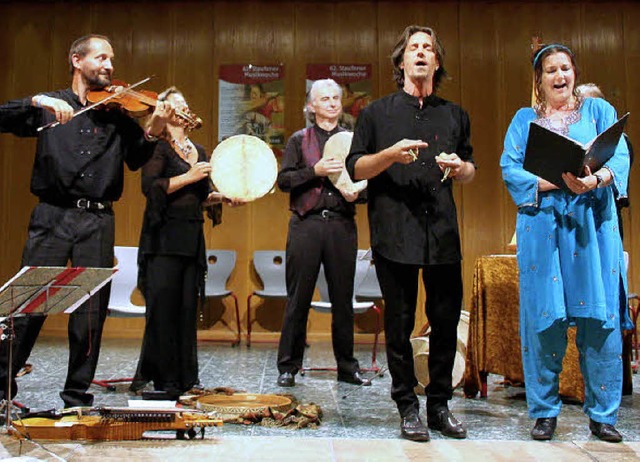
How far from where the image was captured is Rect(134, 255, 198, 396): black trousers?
3369mm

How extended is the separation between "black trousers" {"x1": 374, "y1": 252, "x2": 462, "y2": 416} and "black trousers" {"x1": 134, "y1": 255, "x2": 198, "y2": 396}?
1126mm

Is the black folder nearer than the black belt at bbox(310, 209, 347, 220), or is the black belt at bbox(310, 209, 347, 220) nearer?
the black folder

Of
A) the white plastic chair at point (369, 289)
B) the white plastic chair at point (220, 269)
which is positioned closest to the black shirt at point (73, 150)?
the white plastic chair at point (369, 289)

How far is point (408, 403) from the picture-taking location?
2.72 meters

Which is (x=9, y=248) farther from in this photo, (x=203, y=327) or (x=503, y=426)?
(x=503, y=426)

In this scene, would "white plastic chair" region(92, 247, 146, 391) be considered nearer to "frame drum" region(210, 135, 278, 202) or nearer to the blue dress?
"frame drum" region(210, 135, 278, 202)

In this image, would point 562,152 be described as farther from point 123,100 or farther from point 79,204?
point 79,204

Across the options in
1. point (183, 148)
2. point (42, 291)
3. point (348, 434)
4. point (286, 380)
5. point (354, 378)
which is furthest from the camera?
point (354, 378)

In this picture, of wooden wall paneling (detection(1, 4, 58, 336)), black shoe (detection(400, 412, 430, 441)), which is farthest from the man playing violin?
wooden wall paneling (detection(1, 4, 58, 336))

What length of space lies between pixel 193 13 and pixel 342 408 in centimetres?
512

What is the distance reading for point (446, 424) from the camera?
2723 mm

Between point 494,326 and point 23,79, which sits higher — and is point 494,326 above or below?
below

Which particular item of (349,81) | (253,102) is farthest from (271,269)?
(349,81)

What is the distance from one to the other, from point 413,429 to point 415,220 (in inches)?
32.7
